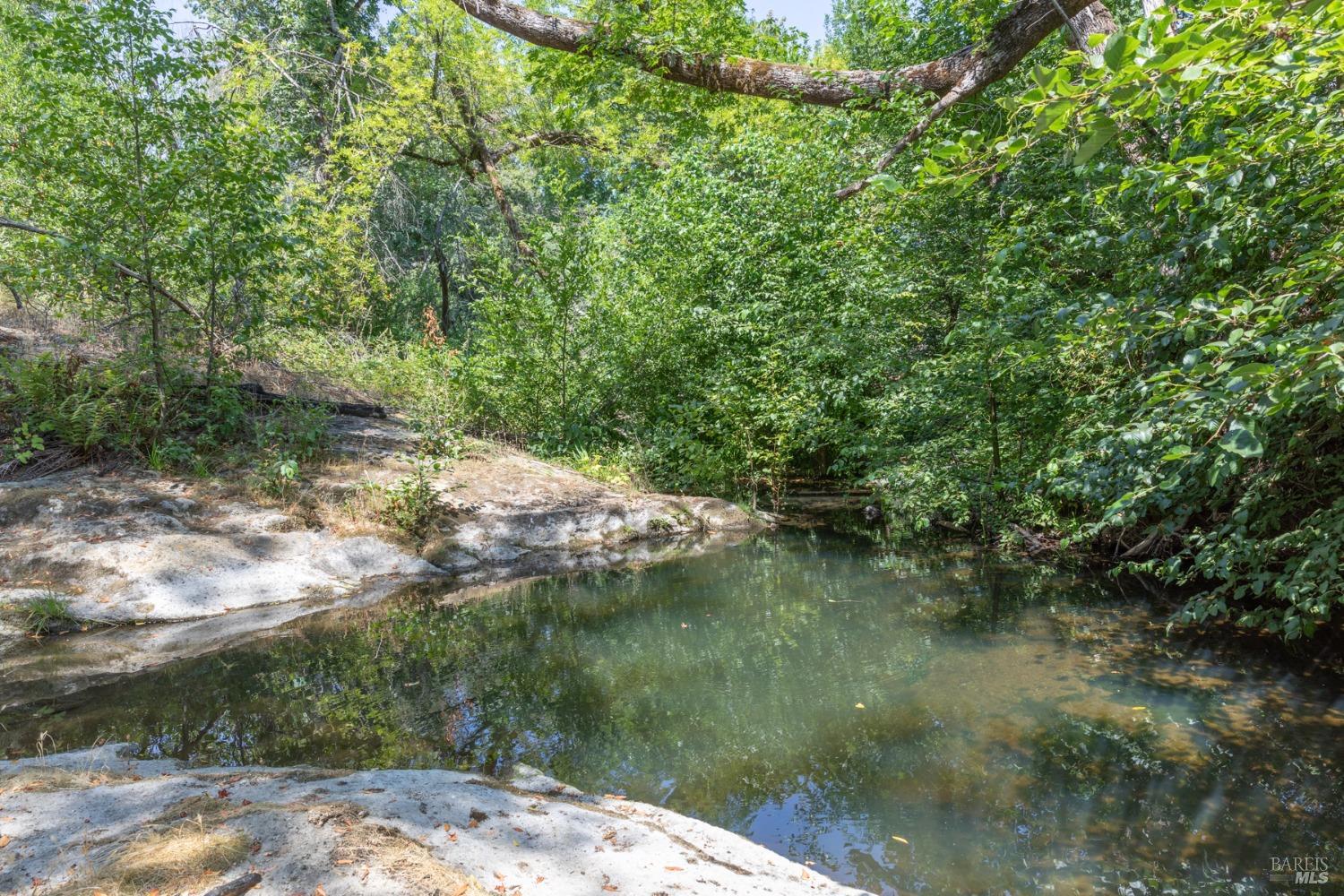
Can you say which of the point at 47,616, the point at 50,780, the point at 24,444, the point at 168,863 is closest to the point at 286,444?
the point at 24,444

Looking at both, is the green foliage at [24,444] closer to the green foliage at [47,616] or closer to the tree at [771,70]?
the green foliage at [47,616]

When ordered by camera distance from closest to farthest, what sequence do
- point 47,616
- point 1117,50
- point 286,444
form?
1. point 1117,50
2. point 47,616
3. point 286,444

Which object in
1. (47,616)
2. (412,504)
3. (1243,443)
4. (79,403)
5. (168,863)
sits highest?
(1243,443)

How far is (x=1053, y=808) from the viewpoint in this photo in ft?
11.4

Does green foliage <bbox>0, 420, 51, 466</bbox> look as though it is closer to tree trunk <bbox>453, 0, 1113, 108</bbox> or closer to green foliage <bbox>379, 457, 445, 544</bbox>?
green foliage <bbox>379, 457, 445, 544</bbox>

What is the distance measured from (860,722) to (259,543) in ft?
21.1

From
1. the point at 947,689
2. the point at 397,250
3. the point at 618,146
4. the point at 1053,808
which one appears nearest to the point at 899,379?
the point at 947,689

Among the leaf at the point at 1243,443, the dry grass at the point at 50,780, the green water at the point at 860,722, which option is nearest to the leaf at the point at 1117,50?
the leaf at the point at 1243,443

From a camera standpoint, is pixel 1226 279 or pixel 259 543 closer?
pixel 1226 279

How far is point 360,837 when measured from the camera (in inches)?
89.9

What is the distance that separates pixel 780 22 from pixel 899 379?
21.7 ft

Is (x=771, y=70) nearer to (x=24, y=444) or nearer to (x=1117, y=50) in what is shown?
(x=1117, y=50)

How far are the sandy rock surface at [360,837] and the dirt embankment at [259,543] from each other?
121 inches

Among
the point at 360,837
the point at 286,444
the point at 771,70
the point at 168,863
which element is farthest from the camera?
the point at 286,444
